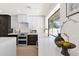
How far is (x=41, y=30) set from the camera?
984 centimetres

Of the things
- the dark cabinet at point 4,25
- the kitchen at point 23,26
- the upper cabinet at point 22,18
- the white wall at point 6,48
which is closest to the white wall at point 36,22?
the kitchen at point 23,26

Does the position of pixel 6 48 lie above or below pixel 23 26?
below

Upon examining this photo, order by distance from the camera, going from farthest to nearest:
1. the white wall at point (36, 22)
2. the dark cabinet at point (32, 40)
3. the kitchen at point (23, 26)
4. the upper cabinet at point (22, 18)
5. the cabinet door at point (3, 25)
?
the white wall at point (36, 22)
the upper cabinet at point (22, 18)
the dark cabinet at point (32, 40)
the cabinet door at point (3, 25)
the kitchen at point (23, 26)

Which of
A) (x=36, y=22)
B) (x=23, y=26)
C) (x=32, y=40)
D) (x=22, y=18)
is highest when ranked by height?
(x=22, y=18)

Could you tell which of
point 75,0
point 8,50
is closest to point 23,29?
point 8,50

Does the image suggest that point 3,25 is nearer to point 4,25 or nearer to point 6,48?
point 4,25

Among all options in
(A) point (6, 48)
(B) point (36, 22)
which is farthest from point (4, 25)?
(A) point (6, 48)

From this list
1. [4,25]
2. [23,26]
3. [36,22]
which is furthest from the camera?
[36,22]

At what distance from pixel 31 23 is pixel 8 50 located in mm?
6797

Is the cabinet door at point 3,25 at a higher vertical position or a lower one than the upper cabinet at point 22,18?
lower

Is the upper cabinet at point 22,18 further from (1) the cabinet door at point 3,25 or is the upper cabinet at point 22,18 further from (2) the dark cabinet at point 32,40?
(1) the cabinet door at point 3,25

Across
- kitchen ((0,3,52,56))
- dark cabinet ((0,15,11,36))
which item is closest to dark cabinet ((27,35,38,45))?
kitchen ((0,3,52,56))

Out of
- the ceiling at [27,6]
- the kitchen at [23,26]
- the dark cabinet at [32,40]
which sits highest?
the ceiling at [27,6]

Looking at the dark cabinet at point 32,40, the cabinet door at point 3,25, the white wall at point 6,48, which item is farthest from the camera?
the dark cabinet at point 32,40
